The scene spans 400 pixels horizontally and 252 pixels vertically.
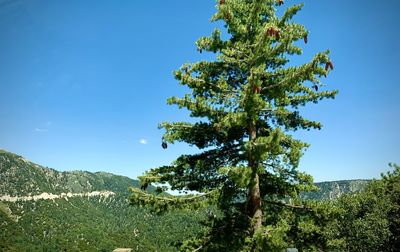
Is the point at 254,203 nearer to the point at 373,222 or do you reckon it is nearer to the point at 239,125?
the point at 239,125

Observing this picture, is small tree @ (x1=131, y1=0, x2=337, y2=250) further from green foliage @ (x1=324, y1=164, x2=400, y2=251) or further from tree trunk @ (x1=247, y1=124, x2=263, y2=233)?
green foliage @ (x1=324, y1=164, x2=400, y2=251)

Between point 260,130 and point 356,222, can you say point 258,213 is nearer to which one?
point 260,130

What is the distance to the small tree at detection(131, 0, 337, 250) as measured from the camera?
12109mm

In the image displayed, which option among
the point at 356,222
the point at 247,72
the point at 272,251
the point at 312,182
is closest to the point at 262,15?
the point at 247,72

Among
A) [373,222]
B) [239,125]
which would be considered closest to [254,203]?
[239,125]

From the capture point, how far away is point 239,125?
1203 centimetres

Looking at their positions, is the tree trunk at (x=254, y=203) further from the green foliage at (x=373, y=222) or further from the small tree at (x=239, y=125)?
the green foliage at (x=373, y=222)

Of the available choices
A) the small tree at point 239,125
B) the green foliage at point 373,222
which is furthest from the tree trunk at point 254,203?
the green foliage at point 373,222

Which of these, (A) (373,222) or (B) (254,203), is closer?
(B) (254,203)

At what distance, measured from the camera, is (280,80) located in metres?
12.8

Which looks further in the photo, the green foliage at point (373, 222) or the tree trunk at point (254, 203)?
the green foliage at point (373, 222)

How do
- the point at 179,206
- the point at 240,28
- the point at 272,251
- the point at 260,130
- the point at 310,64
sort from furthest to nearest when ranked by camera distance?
the point at 260,130
the point at 240,28
the point at 179,206
the point at 310,64
the point at 272,251

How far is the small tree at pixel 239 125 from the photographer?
12.1 m

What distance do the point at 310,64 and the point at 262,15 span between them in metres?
4.02
